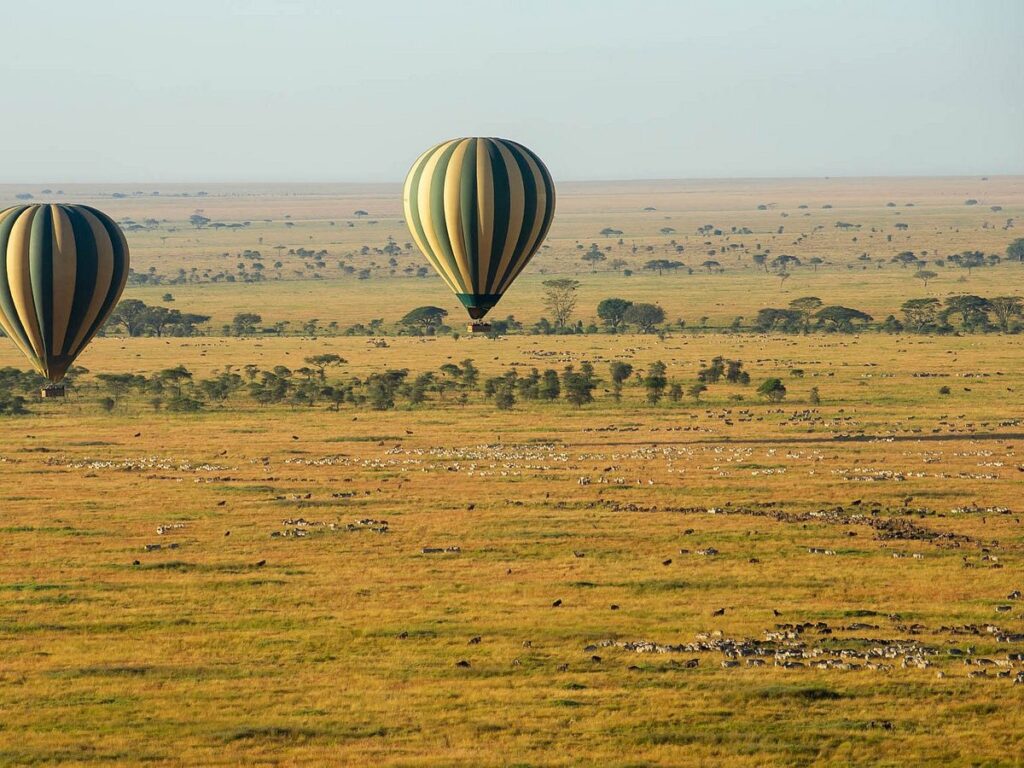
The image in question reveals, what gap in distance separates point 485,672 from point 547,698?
161 centimetres

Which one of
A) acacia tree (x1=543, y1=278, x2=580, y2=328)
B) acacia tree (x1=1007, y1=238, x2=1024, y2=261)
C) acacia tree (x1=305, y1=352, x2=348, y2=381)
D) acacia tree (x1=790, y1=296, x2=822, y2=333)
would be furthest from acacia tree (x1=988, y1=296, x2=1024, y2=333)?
acacia tree (x1=1007, y1=238, x2=1024, y2=261)

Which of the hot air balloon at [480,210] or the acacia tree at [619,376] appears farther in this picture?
the acacia tree at [619,376]

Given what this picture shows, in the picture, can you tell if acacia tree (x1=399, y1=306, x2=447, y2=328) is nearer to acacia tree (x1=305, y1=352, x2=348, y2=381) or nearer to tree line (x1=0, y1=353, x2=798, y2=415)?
acacia tree (x1=305, y1=352, x2=348, y2=381)

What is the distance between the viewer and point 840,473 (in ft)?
146

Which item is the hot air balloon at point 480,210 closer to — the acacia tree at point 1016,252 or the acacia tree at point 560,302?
the acacia tree at point 560,302

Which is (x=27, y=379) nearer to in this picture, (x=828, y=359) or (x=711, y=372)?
(x=711, y=372)

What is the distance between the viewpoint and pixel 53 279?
150ft

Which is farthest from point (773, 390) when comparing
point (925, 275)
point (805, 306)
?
point (925, 275)

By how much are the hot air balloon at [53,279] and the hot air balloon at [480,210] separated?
8788mm

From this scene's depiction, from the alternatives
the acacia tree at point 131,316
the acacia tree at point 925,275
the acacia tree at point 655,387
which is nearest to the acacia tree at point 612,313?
the acacia tree at point 131,316

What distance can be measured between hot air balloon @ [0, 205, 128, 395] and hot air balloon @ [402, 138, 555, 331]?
8788 mm

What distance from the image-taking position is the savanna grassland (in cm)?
2395

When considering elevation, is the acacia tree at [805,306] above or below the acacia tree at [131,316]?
above

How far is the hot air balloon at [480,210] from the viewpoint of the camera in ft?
158
